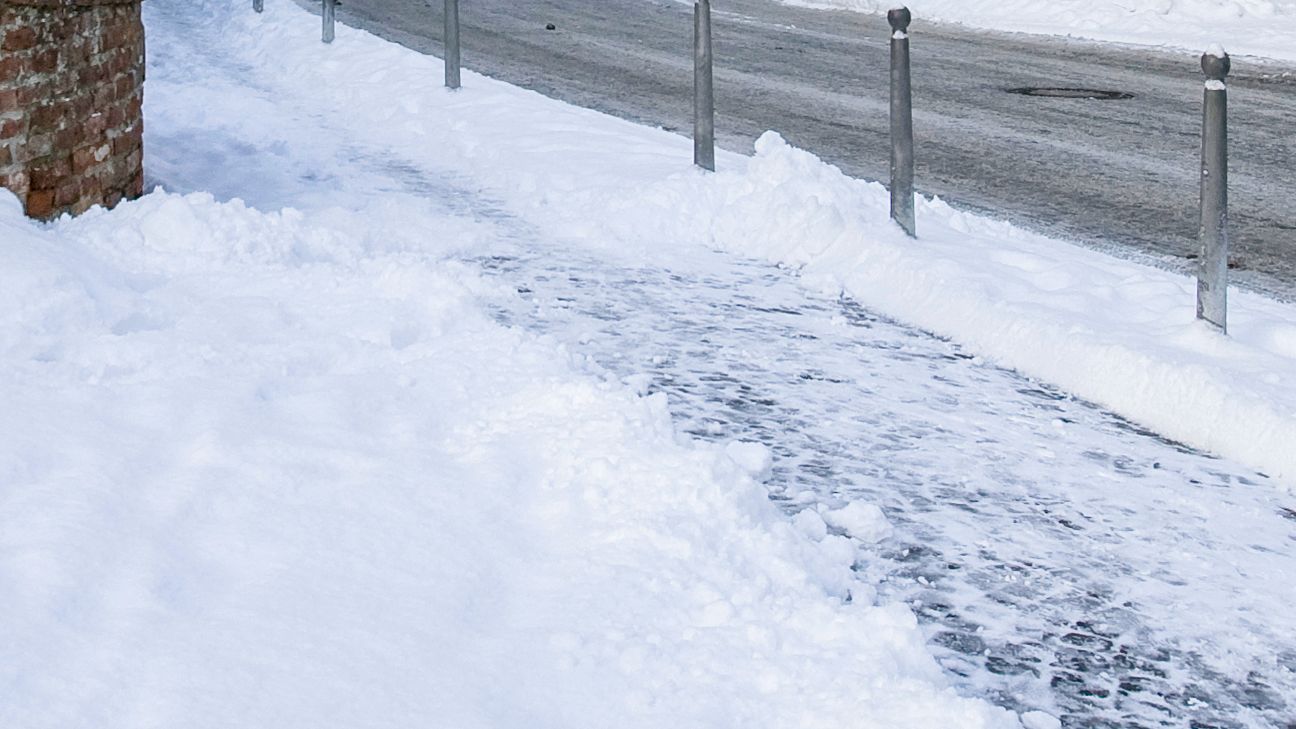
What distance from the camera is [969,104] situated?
13.2m

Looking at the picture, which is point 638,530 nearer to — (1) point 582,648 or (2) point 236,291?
(1) point 582,648

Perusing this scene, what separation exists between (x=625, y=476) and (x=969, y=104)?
31.2 ft

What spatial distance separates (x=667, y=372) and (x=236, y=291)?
5.29ft

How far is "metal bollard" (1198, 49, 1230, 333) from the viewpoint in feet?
18.6

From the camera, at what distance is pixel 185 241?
6.33 metres

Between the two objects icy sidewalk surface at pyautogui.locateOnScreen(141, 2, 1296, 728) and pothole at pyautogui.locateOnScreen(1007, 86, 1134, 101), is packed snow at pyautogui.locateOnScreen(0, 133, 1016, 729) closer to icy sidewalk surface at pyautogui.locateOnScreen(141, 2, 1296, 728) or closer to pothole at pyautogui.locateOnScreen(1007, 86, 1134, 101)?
icy sidewalk surface at pyautogui.locateOnScreen(141, 2, 1296, 728)

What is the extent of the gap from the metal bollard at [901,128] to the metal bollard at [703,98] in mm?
1573

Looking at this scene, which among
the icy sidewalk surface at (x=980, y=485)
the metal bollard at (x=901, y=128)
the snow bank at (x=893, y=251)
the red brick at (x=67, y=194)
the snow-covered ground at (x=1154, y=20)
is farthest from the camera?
the snow-covered ground at (x=1154, y=20)

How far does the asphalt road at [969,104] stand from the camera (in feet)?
29.0

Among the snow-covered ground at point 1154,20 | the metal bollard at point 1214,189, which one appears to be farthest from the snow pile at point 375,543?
the snow-covered ground at point 1154,20

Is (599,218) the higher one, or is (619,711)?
(599,218)

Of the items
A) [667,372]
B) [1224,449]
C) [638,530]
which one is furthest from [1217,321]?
[638,530]

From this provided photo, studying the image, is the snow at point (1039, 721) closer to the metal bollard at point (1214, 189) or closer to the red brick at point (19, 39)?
the metal bollard at point (1214, 189)

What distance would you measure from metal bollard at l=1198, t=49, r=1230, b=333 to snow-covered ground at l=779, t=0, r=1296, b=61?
1194cm
